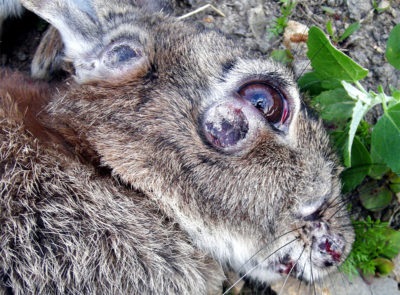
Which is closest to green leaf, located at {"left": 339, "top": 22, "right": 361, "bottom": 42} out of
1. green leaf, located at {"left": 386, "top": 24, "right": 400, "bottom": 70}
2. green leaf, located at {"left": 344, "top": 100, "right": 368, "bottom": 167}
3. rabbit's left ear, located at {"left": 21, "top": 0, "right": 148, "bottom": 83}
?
green leaf, located at {"left": 386, "top": 24, "right": 400, "bottom": 70}

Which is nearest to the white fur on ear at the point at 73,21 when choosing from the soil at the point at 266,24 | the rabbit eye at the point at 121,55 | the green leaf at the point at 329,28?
the rabbit eye at the point at 121,55

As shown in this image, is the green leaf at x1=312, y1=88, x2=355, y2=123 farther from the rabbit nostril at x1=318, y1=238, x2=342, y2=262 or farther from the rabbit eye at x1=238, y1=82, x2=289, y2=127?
the rabbit nostril at x1=318, y1=238, x2=342, y2=262

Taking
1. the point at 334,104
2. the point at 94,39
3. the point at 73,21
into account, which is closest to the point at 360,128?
the point at 334,104

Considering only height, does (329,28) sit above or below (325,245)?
above

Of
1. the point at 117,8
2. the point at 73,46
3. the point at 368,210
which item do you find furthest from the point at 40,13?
the point at 368,210

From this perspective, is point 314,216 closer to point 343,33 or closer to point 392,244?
point 392,244

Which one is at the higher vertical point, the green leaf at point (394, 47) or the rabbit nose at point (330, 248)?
the green leaf at point (394, 47)

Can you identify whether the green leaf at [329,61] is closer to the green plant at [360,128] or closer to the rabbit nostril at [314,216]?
the green plant at [360,128]
